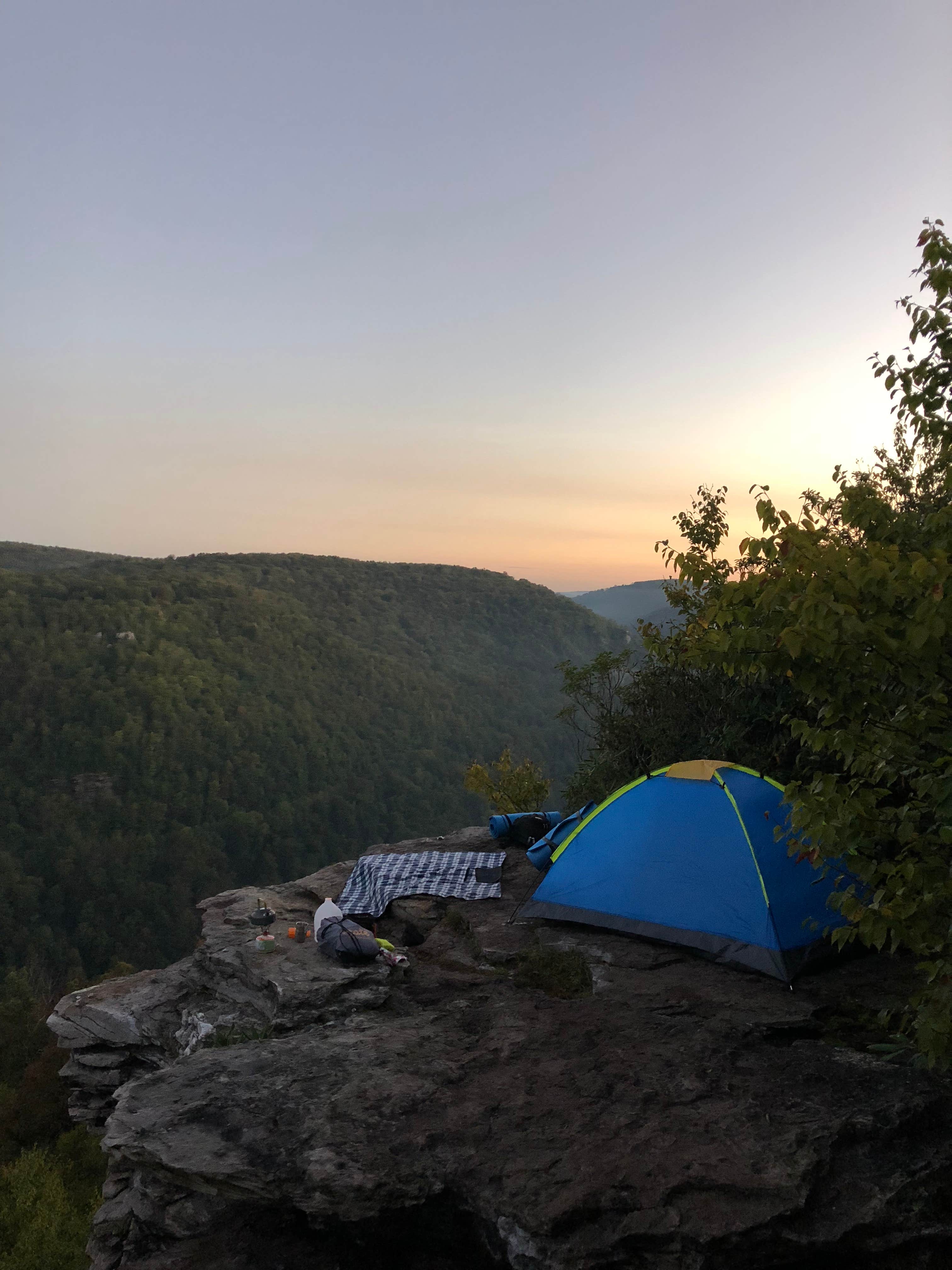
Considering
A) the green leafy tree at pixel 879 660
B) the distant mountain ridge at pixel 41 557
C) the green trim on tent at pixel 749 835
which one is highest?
the distant mountain ridge at pixel 41 557

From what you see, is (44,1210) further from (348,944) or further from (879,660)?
(879,660)

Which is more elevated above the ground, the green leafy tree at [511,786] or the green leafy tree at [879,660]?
the green leafy tree at [879,660]

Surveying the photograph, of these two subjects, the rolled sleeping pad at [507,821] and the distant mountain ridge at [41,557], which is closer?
the rolled sleeping pad at [507,821]

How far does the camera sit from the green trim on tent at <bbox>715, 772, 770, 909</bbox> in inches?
213

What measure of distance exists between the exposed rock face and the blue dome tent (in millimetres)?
532

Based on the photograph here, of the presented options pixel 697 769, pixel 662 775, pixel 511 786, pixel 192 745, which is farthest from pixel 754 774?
pixel 192 745

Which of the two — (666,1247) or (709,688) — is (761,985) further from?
(709,688)

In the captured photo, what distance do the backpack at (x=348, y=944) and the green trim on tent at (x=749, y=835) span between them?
2920 millimetres

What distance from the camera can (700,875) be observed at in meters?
5.77

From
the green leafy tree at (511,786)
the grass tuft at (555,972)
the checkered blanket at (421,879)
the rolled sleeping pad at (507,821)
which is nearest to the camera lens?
the grass tuft at (555,972)

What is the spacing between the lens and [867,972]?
5355 millimetres

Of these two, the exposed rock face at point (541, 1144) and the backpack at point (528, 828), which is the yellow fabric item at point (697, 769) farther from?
the backpack at point (528, 828)

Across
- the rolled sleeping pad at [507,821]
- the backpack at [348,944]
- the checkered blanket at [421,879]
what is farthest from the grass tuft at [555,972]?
the rolled sleeping pad at [507,821]

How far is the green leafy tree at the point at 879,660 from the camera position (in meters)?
2.80
